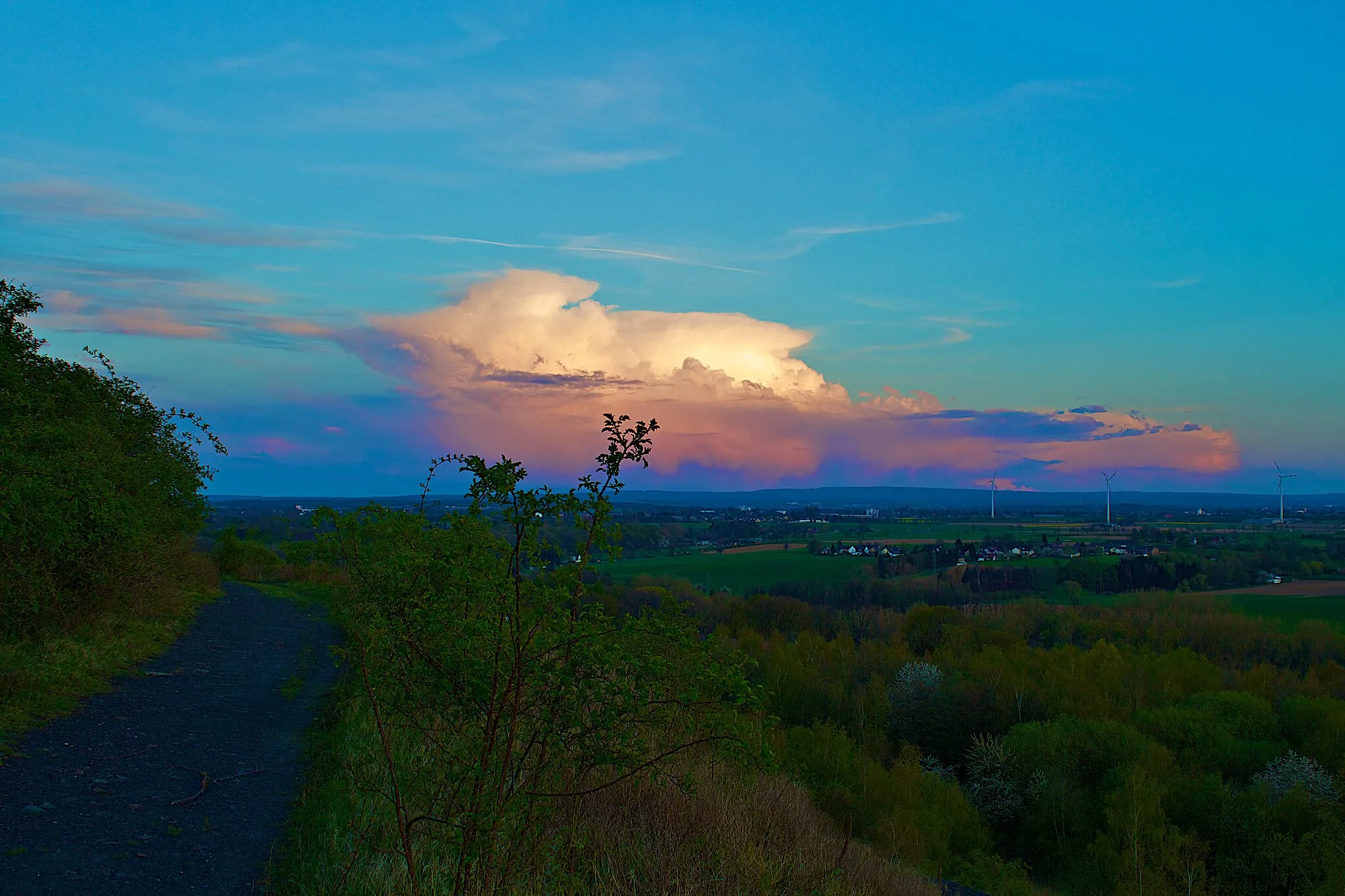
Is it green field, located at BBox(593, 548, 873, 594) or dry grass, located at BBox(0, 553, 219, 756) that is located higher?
dry grass, located at BBox(0, 553, 219, 756)

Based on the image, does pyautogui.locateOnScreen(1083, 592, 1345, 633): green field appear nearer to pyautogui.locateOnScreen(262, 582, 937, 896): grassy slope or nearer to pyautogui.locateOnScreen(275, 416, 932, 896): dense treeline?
pyautogui.locateOnScreen(262, 582, 937, 896): grassy slope

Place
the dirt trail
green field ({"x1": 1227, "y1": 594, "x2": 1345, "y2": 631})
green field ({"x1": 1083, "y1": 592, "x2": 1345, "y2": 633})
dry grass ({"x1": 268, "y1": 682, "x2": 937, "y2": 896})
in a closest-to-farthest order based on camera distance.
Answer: dry grass ({"x1": 268, "y1": 682, "x2": 937, "y2": 896}) < the dirt trail < green field ({"x1": 1227, "y1": 594, "x2": 1345, "y2": 631}) < green field ({"x1": 1083, "y1": 592, "x2": 1345, "y2": 633})

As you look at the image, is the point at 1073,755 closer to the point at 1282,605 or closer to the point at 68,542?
the point at 68,542

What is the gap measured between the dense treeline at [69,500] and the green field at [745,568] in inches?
2115

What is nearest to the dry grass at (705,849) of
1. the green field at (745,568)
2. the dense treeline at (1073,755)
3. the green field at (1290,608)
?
the dense treeline at (1073,755)

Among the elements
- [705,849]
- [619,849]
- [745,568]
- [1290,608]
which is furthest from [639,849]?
[745,568]

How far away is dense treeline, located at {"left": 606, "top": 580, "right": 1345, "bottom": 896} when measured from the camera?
76.0ft

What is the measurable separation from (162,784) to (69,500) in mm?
5755

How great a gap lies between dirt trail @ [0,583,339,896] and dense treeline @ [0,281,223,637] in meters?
1.54

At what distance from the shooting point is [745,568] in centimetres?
9031

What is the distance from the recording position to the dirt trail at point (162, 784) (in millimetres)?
5113

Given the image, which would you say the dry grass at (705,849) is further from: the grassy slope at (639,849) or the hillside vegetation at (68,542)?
the hillside vegetation at (68,542)

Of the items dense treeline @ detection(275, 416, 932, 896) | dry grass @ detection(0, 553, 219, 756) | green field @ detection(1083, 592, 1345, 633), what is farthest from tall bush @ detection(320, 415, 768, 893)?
green field @ detection(1083, 592, 1345, 633)

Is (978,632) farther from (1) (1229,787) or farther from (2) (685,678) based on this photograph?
(2) (685,678)
